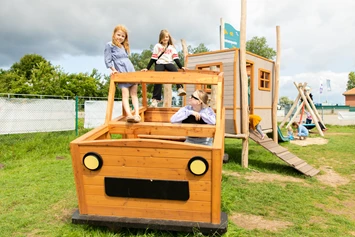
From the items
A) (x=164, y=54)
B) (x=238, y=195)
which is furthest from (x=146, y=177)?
(x=164, y=54)

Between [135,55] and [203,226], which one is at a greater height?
[135,55]

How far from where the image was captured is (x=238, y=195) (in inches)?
206

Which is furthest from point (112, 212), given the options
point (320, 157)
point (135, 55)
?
point (135, 55)

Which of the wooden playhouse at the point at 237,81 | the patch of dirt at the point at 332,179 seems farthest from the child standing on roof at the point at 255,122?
the patch of dirt at the point at 332,179

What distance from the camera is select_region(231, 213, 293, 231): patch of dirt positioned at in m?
3.88

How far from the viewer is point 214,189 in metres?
2.96

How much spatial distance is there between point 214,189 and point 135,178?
2.65ft

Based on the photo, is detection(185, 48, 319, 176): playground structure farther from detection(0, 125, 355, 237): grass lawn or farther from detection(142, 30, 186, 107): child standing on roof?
detection(142, 30, 186, 107): child standing on roof

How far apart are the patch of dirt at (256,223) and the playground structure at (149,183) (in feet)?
3.23

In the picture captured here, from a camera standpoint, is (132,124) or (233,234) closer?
(233,234)

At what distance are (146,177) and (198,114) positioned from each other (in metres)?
1.18

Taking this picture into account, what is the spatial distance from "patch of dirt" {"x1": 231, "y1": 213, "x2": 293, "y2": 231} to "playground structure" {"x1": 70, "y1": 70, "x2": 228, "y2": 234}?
99 centimetres

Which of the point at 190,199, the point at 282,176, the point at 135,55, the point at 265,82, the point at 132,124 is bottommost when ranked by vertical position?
the point at 282,176

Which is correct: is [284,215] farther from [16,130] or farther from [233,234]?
[16,130]
